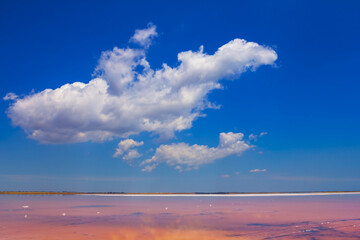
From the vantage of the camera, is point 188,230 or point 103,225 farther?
point 103,225

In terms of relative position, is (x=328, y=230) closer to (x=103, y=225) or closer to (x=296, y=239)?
(x=296, y=239)

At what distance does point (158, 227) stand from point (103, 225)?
4.43 m

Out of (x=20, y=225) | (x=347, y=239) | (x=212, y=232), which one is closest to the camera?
(x=347, y=239)

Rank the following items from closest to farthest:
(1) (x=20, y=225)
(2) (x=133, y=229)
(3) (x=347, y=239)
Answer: (3) (x=347, y=239) → (2) (x=133, y=229) → (1) (x=20, y=225)

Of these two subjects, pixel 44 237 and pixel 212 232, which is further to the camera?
pixel 212 232

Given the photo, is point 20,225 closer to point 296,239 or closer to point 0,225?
point 0,225

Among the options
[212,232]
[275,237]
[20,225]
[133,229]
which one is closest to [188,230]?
[212,232]

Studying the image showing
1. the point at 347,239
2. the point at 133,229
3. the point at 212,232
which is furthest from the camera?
the point at 133,229

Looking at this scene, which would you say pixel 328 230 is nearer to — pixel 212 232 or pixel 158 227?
pixel 212 232

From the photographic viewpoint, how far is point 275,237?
17219 millimetres

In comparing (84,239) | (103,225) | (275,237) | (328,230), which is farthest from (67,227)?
(328,230)

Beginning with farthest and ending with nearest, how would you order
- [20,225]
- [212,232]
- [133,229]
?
[20,225]
[133,229]
[212,232]

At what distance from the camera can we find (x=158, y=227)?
21422 millimetres

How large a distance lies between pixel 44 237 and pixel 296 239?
14399 millimetres
